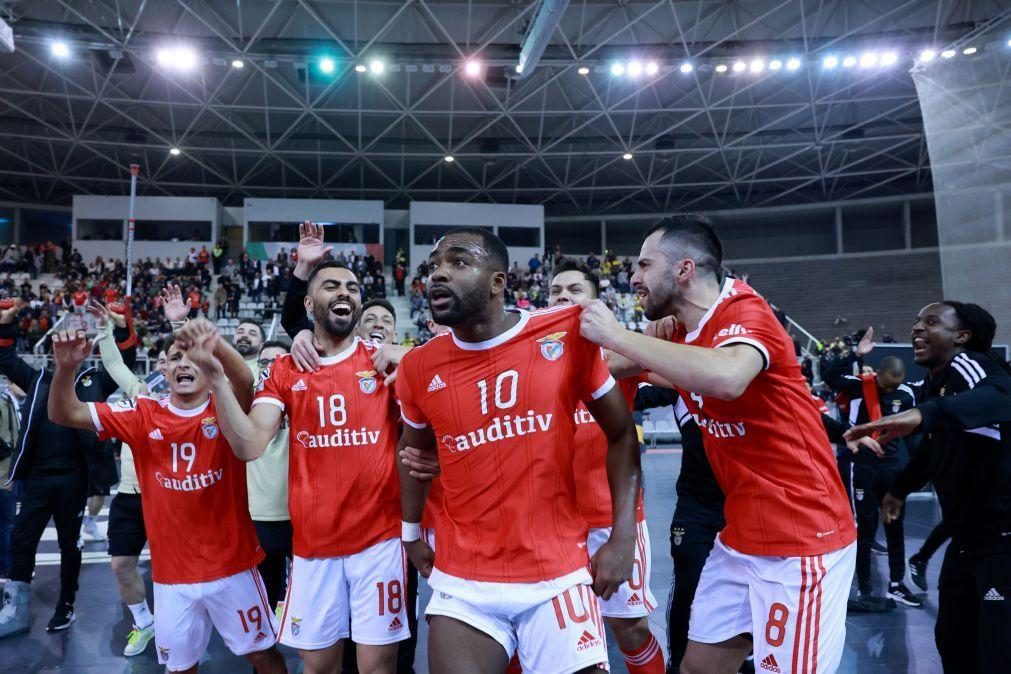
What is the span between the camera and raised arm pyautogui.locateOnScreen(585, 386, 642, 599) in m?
2.48

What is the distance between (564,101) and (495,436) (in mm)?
24892

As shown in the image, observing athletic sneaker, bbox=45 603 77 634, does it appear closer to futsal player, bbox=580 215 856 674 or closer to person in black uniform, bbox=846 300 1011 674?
futsal player, bbox=580 215 856 674

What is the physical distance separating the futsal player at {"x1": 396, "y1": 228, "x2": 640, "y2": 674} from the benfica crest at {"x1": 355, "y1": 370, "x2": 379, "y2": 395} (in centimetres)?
81

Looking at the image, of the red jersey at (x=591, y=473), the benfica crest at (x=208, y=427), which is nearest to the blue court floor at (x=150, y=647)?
the benfica crest at (x=208, y=427)

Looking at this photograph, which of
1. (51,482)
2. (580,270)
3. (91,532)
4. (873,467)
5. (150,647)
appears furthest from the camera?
(91,532)

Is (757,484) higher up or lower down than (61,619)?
higher up

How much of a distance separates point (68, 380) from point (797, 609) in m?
3.59

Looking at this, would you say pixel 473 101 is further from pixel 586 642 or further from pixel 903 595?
pixel 586 642

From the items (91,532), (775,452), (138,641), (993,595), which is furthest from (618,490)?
(91,532)

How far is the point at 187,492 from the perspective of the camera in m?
3.57

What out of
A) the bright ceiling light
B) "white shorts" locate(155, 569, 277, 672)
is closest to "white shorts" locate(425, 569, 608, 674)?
"white shorts" locate(155, 569, 277, 672)

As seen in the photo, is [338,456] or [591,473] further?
[591,473]

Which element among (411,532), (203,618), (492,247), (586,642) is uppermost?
(492,247)

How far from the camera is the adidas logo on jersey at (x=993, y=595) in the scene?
3049 millimetres
